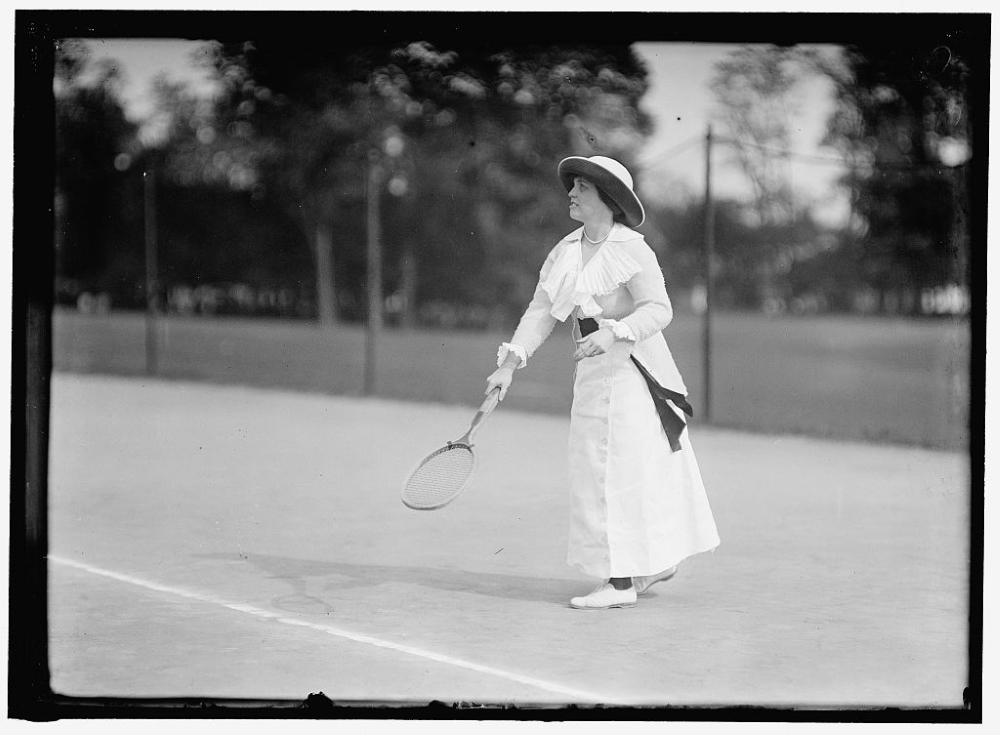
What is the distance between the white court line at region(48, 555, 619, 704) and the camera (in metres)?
6.15

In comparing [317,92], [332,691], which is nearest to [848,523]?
[332,691]

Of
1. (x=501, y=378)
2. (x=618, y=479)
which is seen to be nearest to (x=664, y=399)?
(x=618, y=479)

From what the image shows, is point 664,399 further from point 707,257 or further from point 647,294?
point 707,257

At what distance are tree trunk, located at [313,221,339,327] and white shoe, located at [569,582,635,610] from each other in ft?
101

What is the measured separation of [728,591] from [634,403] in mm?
1192

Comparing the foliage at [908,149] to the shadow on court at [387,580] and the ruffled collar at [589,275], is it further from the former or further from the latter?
the shadow on court at [387,580]

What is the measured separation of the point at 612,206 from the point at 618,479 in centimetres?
129

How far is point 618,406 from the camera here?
288 inches

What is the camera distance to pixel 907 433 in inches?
667

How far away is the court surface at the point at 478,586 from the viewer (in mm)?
6363

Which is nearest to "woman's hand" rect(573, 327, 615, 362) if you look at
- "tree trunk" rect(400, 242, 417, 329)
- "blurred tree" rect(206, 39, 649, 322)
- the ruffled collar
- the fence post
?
the ruffled collar

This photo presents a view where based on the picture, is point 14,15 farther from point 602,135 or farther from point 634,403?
point 602,135

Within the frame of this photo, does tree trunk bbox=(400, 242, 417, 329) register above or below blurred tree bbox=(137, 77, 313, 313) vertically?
below

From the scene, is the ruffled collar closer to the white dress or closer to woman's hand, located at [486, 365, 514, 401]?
the white dress
